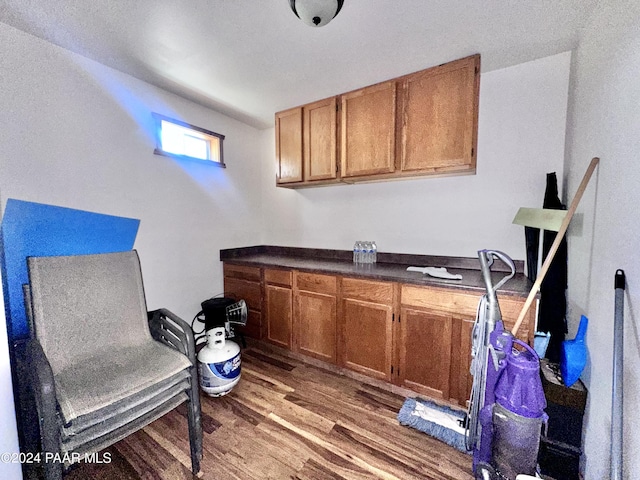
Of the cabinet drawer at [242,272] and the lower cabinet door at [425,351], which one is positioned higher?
the cabinet drawer at [242,272]

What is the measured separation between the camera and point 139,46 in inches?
63.5

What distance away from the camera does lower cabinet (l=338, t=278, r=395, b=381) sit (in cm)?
182

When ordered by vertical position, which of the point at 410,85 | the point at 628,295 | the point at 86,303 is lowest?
the point at 86,303

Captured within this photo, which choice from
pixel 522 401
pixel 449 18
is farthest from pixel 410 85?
pixel 522 401

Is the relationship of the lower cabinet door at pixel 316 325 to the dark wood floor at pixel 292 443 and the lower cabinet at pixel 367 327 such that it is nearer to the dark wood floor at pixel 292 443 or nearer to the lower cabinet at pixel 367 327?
the lower cabinet at pixel 367 327

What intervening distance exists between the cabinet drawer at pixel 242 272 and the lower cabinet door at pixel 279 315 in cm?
18

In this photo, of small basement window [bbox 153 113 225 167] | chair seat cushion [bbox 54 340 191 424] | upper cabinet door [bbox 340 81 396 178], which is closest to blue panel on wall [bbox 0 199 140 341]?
chair seat cushion [bbox 54 340 191 424]

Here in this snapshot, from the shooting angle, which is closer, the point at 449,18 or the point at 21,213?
the point at 449,18

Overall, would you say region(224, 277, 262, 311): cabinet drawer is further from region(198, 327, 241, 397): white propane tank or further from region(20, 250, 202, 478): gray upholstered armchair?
region(20, 250, 202, 478): gray upholstered armchair

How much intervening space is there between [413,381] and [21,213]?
2747 millimetres

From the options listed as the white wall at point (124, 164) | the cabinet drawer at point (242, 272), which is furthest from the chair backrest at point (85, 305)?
the cabinet drawer at point (242, 272)

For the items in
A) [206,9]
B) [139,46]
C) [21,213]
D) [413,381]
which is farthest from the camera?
[413,381]

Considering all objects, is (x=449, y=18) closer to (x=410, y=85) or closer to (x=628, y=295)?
(x=410, y=85)

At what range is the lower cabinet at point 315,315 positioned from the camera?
6.75 feet
